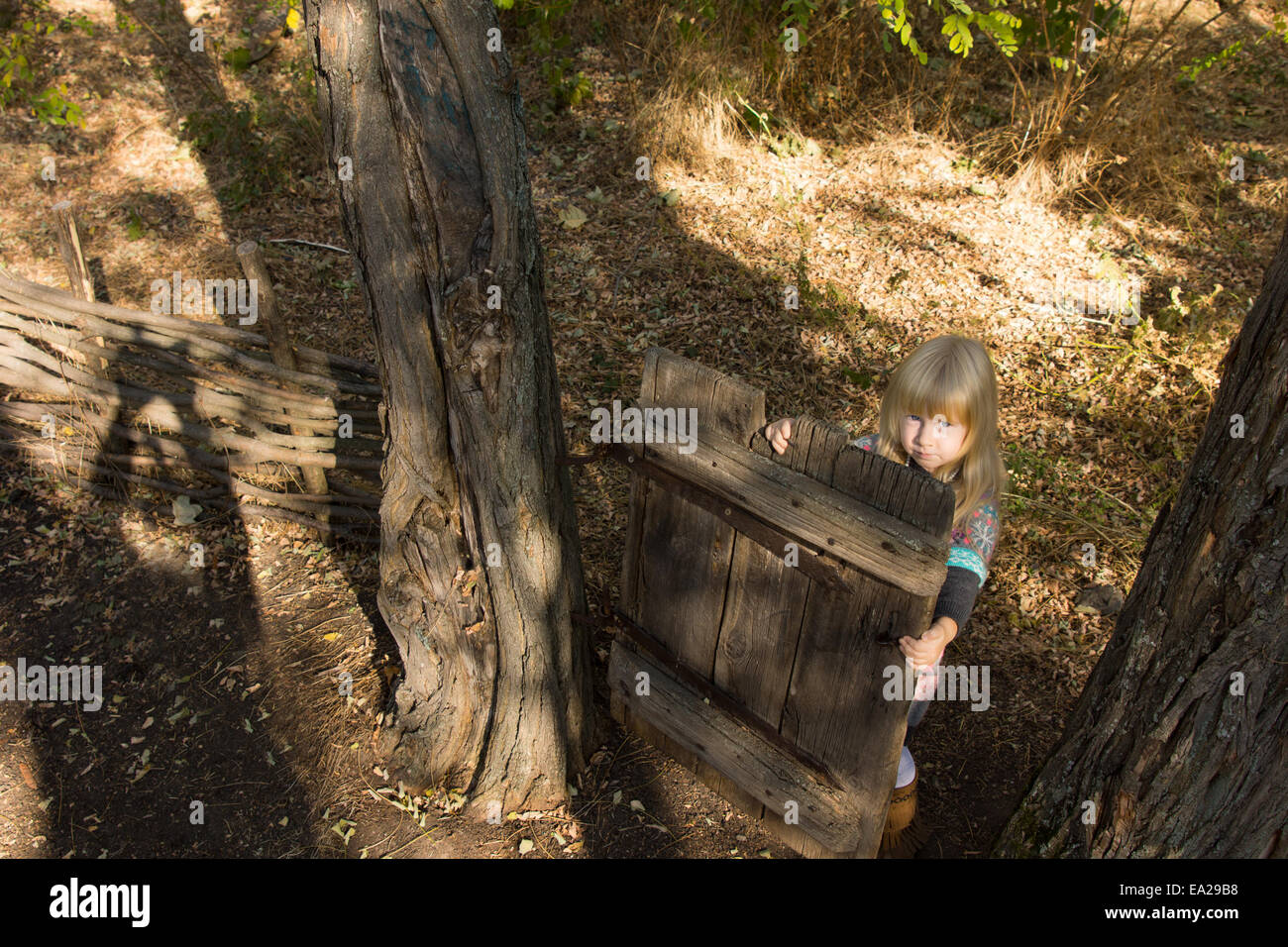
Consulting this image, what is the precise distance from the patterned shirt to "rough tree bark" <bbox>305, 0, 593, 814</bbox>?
104 cm

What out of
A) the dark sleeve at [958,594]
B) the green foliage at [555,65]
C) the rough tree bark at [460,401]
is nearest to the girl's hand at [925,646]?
the dark sleeve at [958,594]

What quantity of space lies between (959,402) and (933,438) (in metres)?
0.12

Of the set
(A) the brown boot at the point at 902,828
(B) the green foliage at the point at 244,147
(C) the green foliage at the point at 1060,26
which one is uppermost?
(C) the green foliage at the point at 1060,26

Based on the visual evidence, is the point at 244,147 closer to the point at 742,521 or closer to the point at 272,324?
the point at 272,324

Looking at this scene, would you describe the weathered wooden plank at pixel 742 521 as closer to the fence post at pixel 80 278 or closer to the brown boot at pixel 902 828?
the brown boot at pixel 902 828

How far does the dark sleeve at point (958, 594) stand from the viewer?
2.57 metres

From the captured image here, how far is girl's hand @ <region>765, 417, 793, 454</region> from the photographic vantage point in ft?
8.10

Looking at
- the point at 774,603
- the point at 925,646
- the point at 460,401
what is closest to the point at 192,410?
the point at 460,401

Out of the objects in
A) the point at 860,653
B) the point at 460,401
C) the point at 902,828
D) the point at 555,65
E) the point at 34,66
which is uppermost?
the point at 555,65

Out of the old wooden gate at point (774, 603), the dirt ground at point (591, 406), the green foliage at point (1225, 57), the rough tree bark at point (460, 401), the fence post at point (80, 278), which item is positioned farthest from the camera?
the green foliage at point (1225, 57)

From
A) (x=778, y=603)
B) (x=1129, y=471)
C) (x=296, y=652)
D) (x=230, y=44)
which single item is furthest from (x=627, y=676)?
(x=230, y=44)

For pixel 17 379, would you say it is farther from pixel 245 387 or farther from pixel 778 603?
pixel 778 603

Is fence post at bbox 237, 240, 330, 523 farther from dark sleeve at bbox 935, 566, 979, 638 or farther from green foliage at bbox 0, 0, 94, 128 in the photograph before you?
dark sleeve at bbox 935, 566, 979, 638

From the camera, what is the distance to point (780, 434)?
248 cm
